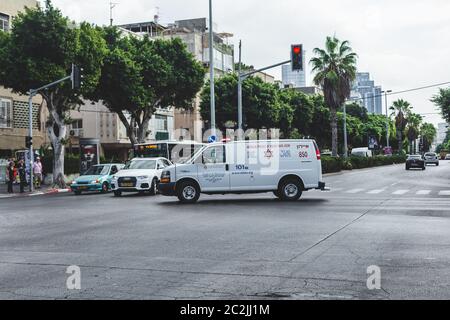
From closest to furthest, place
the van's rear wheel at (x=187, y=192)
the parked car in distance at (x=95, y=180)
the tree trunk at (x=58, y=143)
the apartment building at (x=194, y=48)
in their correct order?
the van's rear wheel at (x=187, y=192)
the parked car in distance at (x=95, y=180)
the tree trunk at (x=58, y=143)
the apartment building at (x=194, y=48)

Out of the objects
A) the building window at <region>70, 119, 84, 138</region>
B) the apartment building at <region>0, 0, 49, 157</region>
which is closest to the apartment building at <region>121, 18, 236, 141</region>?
the building window at <region>70, 119, 84, 138</region>

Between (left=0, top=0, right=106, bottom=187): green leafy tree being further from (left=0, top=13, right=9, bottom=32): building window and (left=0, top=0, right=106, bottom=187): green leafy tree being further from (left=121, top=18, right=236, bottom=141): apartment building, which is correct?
(left=121, top=18, right=236, bottom=141): apartment building

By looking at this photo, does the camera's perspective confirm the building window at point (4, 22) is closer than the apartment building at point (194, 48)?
Yes

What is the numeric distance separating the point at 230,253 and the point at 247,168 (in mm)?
10075

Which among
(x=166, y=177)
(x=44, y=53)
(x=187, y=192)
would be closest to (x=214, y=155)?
(x=187, y=192)

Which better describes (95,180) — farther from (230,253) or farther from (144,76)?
(230,253)

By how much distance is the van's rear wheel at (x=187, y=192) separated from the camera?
1869 cm

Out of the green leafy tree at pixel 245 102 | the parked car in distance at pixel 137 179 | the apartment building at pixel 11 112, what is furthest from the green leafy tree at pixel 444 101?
the apartment building at pixel 11 112

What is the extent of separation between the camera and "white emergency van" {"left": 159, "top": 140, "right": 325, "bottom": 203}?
18594 millimetres

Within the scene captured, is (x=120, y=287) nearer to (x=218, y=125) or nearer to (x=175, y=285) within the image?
(x=175, y=285)

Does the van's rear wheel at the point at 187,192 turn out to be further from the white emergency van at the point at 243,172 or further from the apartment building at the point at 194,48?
the apartment building at the point at 194,48

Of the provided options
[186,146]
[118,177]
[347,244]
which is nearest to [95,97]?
[186,146]

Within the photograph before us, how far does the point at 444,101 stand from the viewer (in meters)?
40.4

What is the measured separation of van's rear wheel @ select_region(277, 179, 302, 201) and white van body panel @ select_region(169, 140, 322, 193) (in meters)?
0.20
